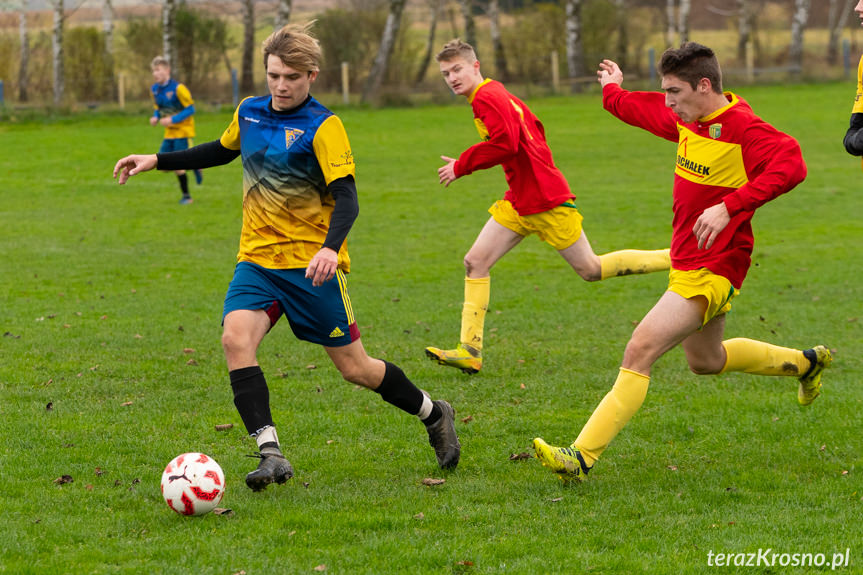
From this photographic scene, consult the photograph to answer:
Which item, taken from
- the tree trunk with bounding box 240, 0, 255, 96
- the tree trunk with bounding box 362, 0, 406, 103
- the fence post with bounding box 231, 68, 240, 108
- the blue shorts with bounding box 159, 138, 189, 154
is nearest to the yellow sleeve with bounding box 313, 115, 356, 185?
the blue shorts with bounding box 159, 138, 189, 154

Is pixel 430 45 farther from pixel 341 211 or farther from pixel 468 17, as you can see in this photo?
pixel 341 211

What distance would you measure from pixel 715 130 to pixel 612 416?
5.02 feet

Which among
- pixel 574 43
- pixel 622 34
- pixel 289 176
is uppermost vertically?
pixel 289 176

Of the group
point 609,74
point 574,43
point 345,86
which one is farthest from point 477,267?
point 574,43

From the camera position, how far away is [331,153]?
17.6 feet

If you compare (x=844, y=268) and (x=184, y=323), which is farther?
(x=844, y=268)

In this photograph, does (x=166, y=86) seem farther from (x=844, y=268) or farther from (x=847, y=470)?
(x=847, y=470)

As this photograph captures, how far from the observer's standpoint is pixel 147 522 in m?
4.86

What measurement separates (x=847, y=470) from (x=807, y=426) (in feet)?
2.98

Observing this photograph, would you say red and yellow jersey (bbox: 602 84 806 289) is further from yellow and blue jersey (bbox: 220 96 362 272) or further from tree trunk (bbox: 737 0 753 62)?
tree trunk (bbox: 737 0 753 62)

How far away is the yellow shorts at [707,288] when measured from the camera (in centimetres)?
536

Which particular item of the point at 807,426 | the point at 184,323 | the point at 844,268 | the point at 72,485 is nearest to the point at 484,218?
the point at 844,268

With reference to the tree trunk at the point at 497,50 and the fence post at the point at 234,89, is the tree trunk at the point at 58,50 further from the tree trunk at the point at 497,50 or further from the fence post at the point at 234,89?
the tree trunk at the point at 497,50

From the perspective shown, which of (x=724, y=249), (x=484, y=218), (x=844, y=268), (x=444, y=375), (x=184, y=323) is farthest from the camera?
(x=484, y=218)
